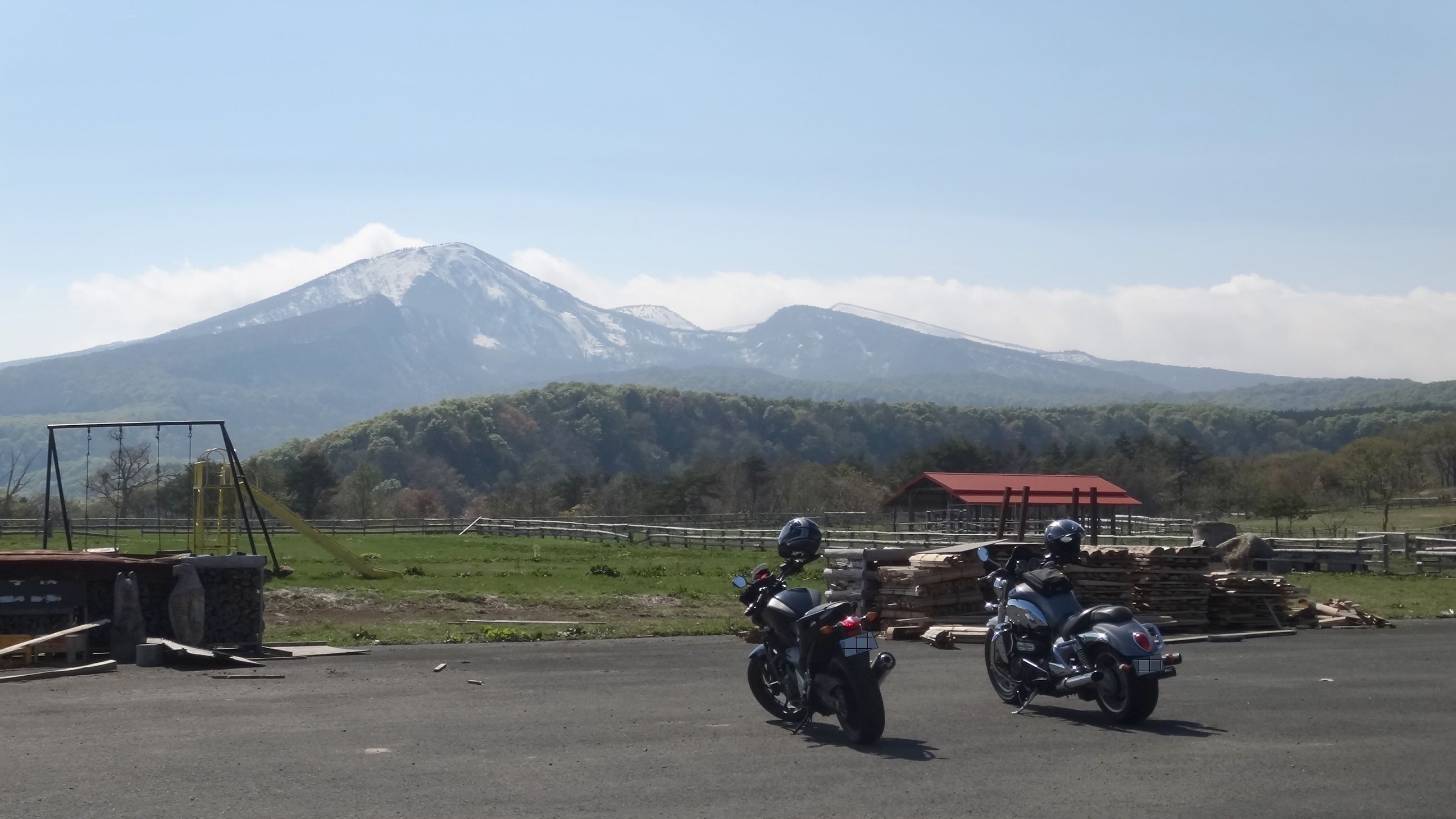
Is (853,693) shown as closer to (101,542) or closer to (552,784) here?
(552,784)

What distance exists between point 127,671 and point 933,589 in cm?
1051

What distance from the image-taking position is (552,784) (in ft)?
27.9

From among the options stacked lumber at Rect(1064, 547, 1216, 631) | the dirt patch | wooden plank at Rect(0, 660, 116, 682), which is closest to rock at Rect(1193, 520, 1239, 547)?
stacked lumber at Rect(1064, 547, 1216, 631)

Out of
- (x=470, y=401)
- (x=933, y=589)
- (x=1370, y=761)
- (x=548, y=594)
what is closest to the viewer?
(x=1370, y=761)

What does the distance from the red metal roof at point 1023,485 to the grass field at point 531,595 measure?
41.8ft

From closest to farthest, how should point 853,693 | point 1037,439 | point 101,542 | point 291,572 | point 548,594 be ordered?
1. point 853,693
2. point 548,594
3. point 291,572
4. point 101,542
5. point 1037,439

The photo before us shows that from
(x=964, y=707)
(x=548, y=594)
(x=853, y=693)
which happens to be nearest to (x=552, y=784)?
(x=853, y=693)

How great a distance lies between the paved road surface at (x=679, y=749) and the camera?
7.95m

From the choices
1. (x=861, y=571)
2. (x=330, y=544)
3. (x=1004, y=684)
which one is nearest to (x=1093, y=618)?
(x=1004, y=684)

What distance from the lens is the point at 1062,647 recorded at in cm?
1115

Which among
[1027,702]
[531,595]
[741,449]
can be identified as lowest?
[531,595]

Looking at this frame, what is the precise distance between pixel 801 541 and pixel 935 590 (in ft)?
29.1

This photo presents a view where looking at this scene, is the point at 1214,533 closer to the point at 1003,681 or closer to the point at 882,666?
the point at 1003,681

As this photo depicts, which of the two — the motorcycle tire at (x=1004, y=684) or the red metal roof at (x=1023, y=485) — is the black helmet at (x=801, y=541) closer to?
the motorcycle tire at (x=1004, y=684)
